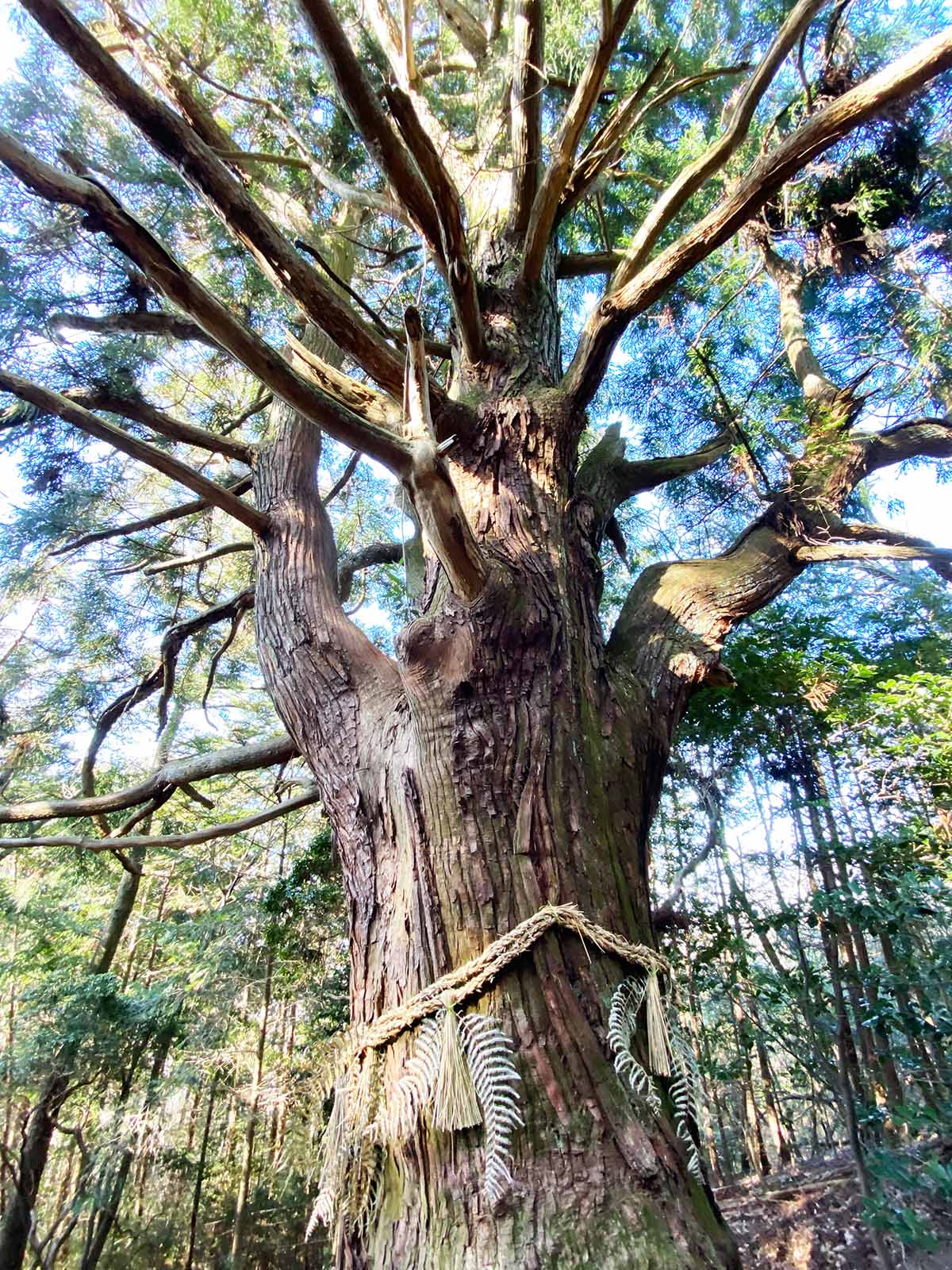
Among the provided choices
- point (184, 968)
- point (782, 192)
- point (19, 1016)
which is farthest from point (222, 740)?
point (782, 192)

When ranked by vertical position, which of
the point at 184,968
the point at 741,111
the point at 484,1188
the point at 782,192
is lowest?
the point at 484,1188

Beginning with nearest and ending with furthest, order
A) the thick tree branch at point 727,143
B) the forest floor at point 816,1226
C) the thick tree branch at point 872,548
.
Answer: the thick tree branch at point 727,143 < the thick tree branch at point 872,548 < the forest floor at point 816,1226

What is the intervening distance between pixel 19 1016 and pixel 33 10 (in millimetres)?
5679

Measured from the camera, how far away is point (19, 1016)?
15.2ft

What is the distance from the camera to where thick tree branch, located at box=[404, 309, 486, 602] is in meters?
1.12

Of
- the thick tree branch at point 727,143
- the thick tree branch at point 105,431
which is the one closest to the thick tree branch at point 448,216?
the thick tree branch at point 727,143

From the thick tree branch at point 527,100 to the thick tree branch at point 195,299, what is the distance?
1271 mm

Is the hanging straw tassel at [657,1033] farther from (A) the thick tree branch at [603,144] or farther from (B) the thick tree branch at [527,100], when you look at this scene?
(B) the thick tree branch at [527,100]

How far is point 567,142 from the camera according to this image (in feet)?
5.97

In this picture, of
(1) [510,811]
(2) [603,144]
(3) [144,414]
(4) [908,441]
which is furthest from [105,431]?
(4) [908,441]

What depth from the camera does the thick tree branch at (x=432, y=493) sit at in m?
1.12

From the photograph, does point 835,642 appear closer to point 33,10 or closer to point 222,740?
point 33,10

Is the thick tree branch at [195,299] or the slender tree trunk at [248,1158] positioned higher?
the thick tree branch at [195,299]

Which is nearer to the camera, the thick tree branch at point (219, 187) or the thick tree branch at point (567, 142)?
the thick tree branch at point (219, 187)
